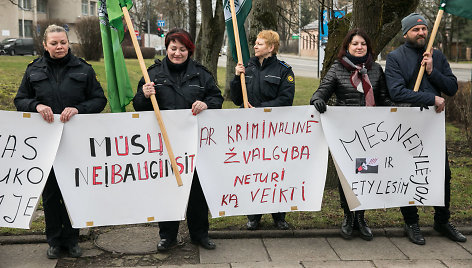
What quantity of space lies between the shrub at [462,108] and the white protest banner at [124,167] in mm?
5790

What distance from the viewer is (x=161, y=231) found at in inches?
193

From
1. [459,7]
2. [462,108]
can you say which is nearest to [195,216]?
[459,7]

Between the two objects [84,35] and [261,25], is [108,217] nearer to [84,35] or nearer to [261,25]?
[261,25]

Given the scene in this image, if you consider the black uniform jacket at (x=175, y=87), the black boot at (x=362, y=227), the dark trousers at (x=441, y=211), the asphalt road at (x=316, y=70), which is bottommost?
the black boot at (x=362, y=227)

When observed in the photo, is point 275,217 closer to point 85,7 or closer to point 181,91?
point 181,91

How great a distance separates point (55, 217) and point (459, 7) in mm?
3923

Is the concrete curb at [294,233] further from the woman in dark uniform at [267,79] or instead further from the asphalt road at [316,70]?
the asphalt road at [316,70]

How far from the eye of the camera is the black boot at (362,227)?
16.9 ft

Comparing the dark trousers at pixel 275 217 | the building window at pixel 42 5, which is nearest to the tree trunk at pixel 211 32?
the dark trousers at pixel 275 217

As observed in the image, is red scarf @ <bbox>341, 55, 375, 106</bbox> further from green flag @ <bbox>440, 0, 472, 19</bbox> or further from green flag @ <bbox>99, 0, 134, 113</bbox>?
green flag @ <bbox>99, 0, 134, 113</bbox>

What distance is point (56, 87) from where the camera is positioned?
449 centimetres

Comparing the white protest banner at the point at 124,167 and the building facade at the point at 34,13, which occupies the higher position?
the building facade at the point at 34,13

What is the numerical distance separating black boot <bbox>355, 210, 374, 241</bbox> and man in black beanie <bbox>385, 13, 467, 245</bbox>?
0.36 m

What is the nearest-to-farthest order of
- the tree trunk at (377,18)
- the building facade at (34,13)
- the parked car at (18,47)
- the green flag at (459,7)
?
the green flag at (459,7), the tree trunk at (377,18), the parked car at (18,47), the building facade at (34,13)
